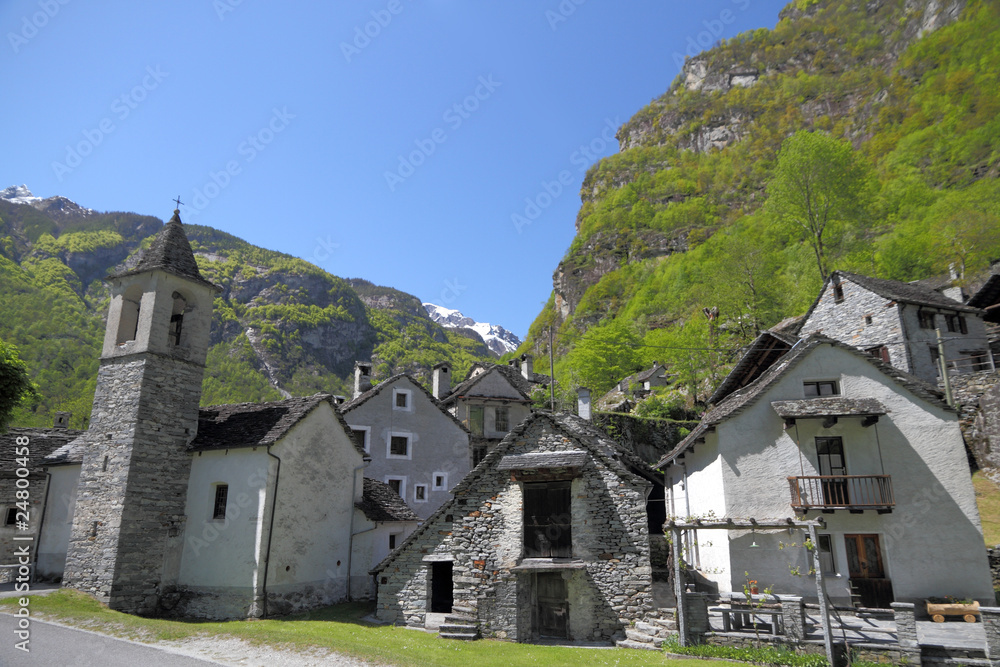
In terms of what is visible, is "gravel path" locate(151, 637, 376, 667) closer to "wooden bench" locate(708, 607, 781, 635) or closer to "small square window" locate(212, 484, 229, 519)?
"small square window" locate(212, 484, 229, 519)

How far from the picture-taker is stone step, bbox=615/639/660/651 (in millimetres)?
16297

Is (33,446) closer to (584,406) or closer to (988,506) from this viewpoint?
(584,406)

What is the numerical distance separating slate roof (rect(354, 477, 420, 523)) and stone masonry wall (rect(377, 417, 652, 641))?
15.8 ft

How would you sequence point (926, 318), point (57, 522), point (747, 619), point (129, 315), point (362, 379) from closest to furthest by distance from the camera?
1. point (747, 619)
2. point (129, 315)
3. point (57, 522)
4. point (926, 318)
5. point (362, 379)

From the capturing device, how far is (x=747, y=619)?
15844mm

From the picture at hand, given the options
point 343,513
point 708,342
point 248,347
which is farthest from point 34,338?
point 708,342

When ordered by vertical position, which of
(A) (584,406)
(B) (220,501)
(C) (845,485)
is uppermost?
(A) (584,406)

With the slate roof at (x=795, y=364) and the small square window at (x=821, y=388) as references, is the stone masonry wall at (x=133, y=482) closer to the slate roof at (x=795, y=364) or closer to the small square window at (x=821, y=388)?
the slate roof at (x=795, y=364)

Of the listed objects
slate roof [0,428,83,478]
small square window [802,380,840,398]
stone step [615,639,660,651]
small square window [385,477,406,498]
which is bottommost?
stone step [615,639,660,651]

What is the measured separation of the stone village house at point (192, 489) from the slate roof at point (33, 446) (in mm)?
6483

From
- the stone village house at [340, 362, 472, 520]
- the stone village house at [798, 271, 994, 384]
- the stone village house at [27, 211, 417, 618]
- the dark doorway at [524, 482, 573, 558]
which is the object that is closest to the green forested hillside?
the stone village house at [798, 271, 994, 384]

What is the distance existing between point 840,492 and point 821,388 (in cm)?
411

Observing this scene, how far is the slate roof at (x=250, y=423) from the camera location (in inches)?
866

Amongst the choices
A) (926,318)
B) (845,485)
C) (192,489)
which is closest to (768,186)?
(926,318)
